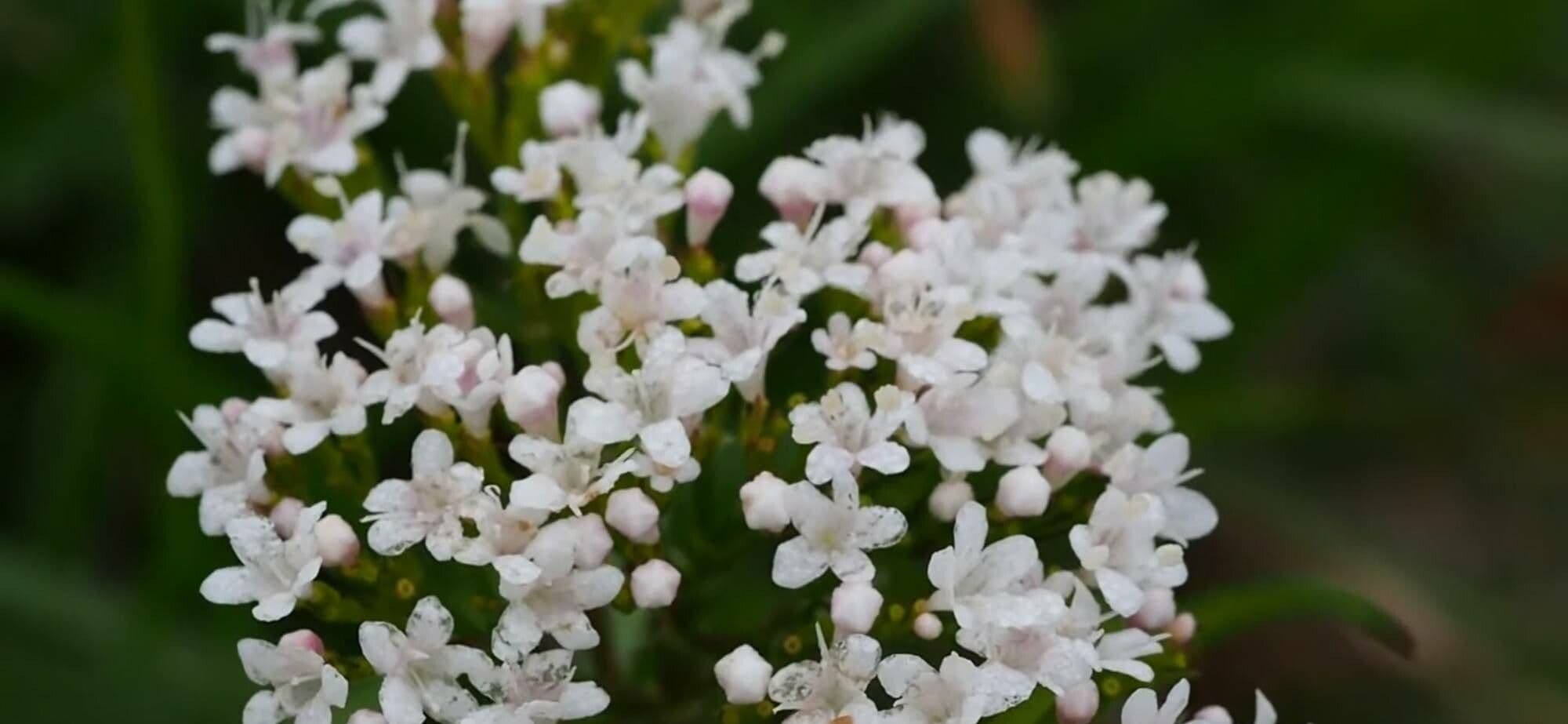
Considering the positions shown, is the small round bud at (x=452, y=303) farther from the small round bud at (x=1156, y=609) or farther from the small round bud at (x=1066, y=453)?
the small round bud at (x=1156, y=609)

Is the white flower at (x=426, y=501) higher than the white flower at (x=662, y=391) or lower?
lower

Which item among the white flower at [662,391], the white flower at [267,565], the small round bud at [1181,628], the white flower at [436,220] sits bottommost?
the small round bud at [1181,628]

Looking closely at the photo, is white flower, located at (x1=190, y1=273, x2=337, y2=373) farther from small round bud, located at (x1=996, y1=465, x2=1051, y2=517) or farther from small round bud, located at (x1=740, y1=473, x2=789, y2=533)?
small round bud, located at (x1=996, y1=465, x2=1051, y2=517)

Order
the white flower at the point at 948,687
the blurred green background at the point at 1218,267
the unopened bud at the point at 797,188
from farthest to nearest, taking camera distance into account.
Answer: the blurred green background at the point at 1218,267 < the unopened bud at the point at 797,188 < the white flower at the point at 948,687

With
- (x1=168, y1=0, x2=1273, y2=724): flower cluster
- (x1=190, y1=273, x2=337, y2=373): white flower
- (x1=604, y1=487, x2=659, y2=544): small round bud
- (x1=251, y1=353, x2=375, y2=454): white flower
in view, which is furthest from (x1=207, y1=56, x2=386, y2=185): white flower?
(x1=604, y1=487, x2=659, y2=544): small round bud

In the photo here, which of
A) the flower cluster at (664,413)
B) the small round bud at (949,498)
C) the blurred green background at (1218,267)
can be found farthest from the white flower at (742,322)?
the blurred green background at (1218,267)

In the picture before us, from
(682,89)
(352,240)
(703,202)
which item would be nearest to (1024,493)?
(703,202)

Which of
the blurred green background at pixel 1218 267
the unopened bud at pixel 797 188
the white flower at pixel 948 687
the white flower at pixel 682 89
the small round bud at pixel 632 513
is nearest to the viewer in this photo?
the white flower at pixel 948 687

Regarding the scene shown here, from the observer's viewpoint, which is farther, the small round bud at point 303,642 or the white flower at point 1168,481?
the white flower at point 1168,481
